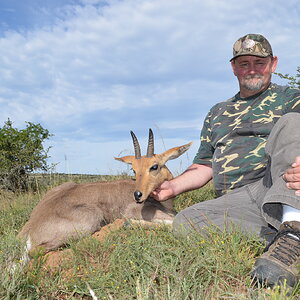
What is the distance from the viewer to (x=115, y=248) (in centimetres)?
396

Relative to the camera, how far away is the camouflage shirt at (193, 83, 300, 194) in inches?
186

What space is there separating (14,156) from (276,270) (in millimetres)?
12181

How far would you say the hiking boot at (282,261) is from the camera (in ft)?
9.55

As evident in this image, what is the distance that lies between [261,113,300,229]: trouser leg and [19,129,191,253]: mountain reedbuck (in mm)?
2117

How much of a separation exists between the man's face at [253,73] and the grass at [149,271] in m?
2.23

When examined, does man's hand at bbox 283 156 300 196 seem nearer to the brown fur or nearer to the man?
the man

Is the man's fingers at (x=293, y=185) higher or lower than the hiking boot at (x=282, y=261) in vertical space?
higher

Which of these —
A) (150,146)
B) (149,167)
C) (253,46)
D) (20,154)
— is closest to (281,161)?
(253,46)

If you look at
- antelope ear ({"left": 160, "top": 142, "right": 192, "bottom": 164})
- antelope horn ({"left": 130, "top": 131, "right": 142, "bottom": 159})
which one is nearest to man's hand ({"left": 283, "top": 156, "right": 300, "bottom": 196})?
antelope ear ({"left": 160, "top": 142, "right": 192, "bottom": 164})

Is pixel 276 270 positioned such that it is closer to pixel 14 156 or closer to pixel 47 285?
pixel 47 285

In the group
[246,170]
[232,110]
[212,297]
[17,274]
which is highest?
[232,110]

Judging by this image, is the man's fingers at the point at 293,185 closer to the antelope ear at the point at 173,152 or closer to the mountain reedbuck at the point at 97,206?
the mountain reedbuck at the point at 97,206

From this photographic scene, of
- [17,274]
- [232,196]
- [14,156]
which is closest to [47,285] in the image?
[17,274]

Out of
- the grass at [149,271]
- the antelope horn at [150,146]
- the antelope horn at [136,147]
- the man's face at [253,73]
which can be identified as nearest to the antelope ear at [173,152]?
the antelope horn at [150,146]
